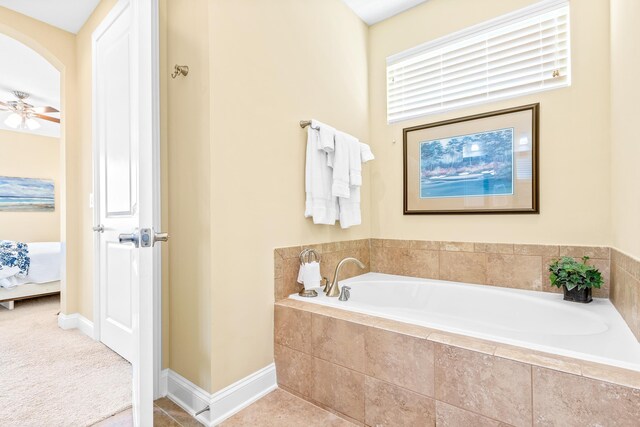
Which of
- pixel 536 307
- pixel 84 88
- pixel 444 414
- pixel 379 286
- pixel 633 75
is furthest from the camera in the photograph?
pixel 84 88

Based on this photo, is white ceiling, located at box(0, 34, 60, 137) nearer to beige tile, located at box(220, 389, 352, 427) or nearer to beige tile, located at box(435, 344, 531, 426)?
beige tile, located at box(220, 389, 352, 427)

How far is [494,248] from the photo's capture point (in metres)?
2.17

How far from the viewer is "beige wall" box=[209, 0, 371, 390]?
5.05 ft

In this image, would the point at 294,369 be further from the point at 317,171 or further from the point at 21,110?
the point at 21,110

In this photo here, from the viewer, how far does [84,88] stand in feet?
8.55

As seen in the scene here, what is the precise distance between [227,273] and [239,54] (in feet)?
3.71

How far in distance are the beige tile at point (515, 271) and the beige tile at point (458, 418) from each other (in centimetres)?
119

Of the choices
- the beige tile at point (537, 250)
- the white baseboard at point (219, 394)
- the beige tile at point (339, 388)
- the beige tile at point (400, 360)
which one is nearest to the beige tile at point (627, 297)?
the beige tile at point (537, 250)

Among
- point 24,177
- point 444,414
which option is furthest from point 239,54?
point 24,177

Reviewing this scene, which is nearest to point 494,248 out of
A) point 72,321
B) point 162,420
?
point 162,420

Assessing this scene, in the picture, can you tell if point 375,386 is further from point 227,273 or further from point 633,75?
point 633,75

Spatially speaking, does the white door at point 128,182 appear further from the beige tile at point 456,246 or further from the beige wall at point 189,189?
the beige tile at point 456,246

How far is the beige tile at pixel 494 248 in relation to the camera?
2.12 meters

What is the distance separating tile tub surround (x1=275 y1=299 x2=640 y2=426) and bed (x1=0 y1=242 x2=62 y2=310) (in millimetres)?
3091
